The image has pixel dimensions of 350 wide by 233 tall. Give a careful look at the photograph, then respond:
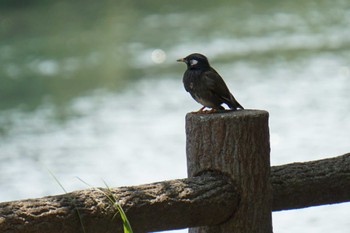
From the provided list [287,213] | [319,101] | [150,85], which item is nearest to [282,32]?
[150,85]

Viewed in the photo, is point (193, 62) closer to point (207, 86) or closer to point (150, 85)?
point (207, 86)

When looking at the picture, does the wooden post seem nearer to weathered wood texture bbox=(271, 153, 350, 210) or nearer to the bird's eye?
weathered wood texture bbox=(271, 153, 350, 210)

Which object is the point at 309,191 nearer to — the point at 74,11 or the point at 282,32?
the point at 282,32

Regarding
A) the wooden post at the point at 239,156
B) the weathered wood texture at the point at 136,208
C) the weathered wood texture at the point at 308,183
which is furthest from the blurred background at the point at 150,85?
the weathered wood texture at the point at 136,208

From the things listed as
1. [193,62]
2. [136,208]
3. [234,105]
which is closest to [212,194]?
[136,208]

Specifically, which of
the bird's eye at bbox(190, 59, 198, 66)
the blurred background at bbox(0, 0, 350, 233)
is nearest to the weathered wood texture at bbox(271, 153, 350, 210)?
the bird's eye at bbox(190, 59, 198, 66)

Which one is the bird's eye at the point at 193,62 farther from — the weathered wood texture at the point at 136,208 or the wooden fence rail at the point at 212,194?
the weathered wood texture at the point at 136,208

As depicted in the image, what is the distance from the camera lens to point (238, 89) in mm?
12531

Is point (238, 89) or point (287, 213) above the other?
point (238, 89)

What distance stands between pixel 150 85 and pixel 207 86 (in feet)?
32.3

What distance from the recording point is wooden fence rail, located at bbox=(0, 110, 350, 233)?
288 cm

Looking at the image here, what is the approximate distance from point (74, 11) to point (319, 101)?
466 inches

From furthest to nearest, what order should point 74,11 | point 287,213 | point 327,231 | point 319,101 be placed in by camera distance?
point 74,11 → point 319,101 → point 287,213 → point 327,231

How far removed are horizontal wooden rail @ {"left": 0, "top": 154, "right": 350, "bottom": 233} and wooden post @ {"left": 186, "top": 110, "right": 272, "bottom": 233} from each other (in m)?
0.04
